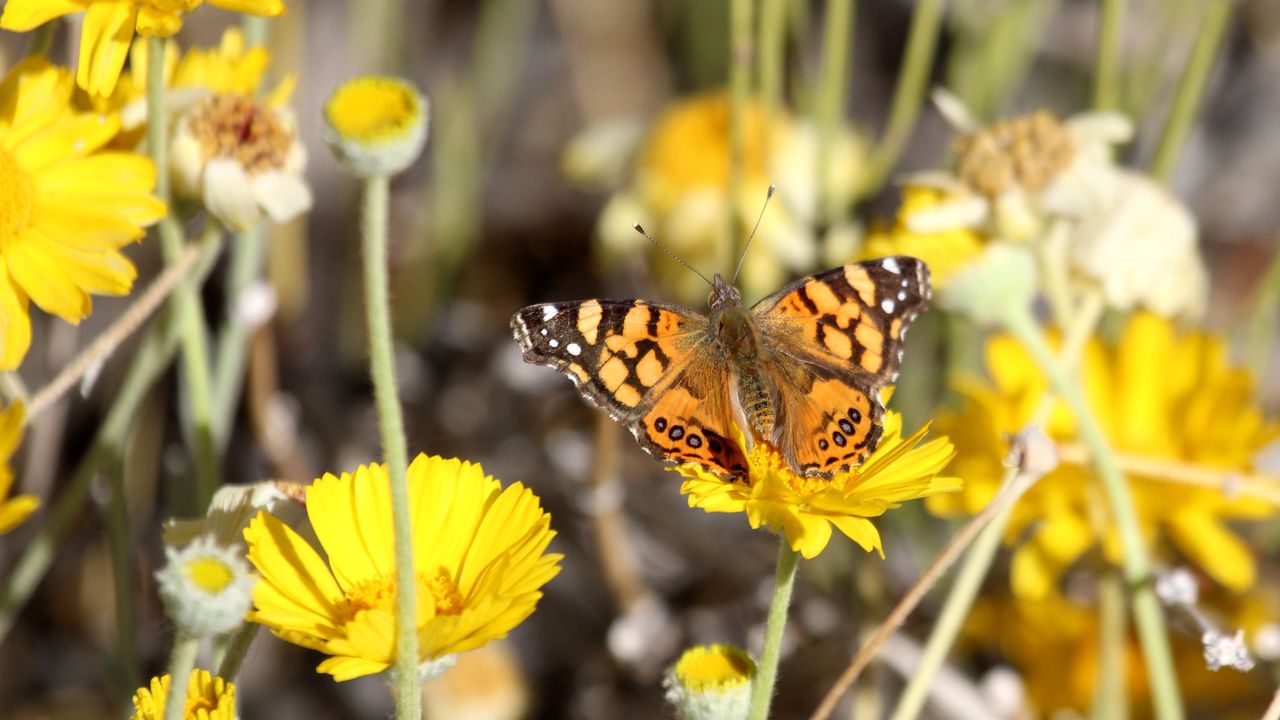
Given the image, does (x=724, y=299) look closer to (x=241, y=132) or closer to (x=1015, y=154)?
(x=1015, y=154)

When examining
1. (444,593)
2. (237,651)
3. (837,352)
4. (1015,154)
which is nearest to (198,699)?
(237,651)

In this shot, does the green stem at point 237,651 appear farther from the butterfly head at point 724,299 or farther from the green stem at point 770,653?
the butterfly head at point 724,299

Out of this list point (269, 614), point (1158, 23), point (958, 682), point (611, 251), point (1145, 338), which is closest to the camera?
point (269, 614)

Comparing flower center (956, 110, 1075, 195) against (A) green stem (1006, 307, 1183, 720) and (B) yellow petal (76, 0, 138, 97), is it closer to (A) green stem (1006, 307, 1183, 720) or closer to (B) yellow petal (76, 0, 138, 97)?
(A) green stem (1006, 307, 1183, 720)

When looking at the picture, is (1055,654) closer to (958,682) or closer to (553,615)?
(958,682)

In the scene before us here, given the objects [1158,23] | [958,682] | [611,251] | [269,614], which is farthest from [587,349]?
[1158,23]

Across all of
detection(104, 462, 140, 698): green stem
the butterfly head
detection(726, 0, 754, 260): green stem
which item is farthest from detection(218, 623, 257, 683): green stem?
detection(726, 0, 754, 260): green stem

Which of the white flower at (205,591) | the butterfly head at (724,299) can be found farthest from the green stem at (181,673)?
the butterfly head at (724,299)
